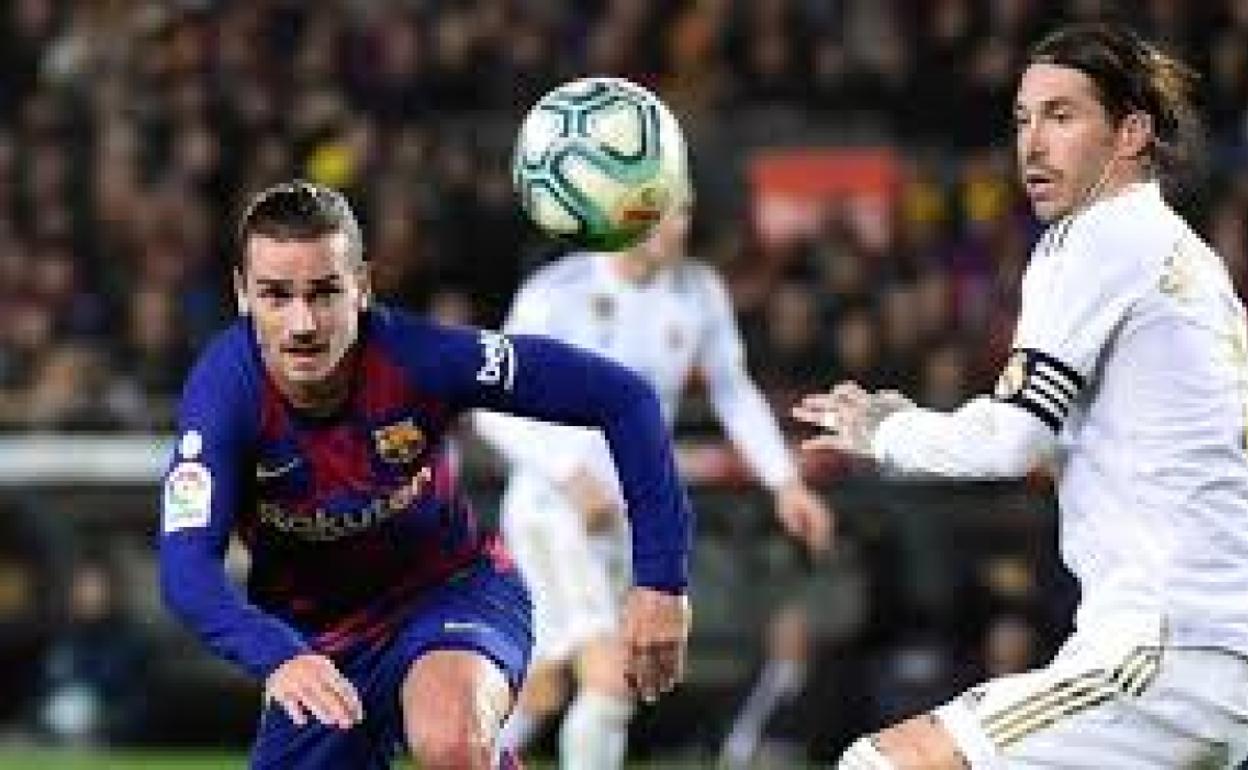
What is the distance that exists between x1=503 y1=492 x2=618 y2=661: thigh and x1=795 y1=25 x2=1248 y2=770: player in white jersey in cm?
452

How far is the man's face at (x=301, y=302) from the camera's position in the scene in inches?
268

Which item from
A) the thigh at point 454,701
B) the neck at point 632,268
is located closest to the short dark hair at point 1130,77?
the thigh at point 454,701

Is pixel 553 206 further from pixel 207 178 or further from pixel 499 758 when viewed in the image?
pixel 207 178

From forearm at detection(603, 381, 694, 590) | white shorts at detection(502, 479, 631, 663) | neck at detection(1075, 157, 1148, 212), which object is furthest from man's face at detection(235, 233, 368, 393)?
white shorts at detection(502, 479, 631, 663)

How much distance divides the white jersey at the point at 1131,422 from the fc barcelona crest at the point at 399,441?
1.45m

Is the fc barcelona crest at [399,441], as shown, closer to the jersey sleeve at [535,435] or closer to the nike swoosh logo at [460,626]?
the nike swoosh logo at [460,626]

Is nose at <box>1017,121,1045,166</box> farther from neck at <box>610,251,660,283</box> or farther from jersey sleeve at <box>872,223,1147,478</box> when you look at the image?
neck at <box>610,251,660,283</box>

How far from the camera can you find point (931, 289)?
48.2ft

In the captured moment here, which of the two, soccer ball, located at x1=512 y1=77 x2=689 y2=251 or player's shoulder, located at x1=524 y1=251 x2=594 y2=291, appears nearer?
soccer ball, located at x1=512 y1=77 x2=689 y2=251

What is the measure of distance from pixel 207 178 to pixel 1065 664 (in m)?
11.2

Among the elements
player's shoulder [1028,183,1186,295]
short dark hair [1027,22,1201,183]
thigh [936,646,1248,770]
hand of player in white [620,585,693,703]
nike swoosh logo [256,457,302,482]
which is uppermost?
short dark hair [1027,22,1201,183]

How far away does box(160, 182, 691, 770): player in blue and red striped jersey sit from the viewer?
6.75m

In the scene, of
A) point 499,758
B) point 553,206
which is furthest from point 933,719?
point 553,206

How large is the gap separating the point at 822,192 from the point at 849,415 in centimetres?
942
